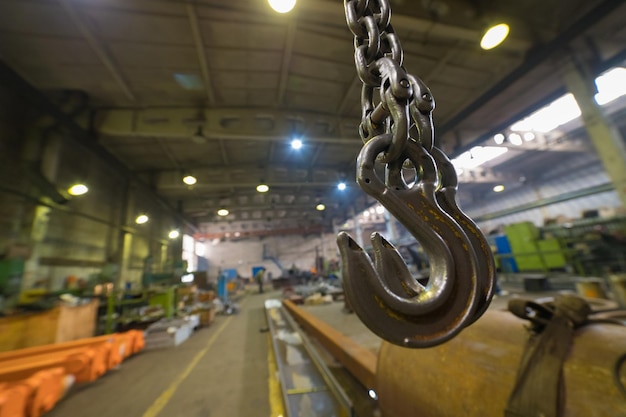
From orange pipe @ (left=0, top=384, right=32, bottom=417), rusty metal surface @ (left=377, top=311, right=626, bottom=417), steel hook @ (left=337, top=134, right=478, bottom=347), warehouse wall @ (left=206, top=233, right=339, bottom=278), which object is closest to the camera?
steel hook @ (left=337, top=134, right=478, bottom=347)

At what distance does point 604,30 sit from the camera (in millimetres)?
4035

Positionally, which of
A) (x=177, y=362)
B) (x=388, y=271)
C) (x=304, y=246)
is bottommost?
(x=177, y=362)

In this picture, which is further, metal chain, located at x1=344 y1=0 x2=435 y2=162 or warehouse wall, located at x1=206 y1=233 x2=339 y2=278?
warehouse wall, located at x1=206 y1=233 x2=339 y2=278

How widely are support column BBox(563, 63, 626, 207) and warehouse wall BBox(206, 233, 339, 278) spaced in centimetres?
1745

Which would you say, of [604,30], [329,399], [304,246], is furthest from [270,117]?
[304,246]

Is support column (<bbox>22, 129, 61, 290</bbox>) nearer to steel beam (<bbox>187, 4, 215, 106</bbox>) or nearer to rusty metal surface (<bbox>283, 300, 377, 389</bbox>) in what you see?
steel beam (<bbox>187, 4, 215, 106</bbox>)

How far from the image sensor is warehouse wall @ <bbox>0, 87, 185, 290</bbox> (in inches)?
155

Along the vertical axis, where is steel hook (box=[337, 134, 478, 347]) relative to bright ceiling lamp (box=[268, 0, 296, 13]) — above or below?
below

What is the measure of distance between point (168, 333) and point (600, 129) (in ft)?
25.4

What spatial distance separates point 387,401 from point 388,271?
1.35 meters

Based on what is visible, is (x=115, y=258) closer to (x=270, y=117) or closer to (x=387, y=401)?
(x=270, y=117)

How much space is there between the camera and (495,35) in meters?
3.50

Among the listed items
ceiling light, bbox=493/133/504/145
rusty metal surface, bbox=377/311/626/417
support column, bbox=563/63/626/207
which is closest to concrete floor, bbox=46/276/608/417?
rusty metal surface, bbox=377/311/626/417

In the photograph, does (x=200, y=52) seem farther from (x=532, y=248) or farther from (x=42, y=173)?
(x=532, y=248)
